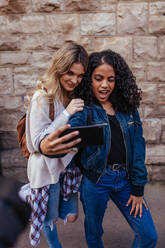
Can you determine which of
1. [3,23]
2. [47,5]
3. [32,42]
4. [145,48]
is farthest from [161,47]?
[3,23]

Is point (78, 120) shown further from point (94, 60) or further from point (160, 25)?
point (160, 25)

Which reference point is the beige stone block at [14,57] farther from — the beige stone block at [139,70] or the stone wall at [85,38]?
the beige stone block at [139,70]

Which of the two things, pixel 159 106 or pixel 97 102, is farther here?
pixel 159 106

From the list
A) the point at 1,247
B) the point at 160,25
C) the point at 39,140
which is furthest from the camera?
the point at 160,25

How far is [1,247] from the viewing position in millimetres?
706

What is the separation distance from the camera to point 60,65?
1.82 meters

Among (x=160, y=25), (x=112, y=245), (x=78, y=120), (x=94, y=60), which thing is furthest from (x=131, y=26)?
(x=112, y=245)

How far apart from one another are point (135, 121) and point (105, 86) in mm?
363

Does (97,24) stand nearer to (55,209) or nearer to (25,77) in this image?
(25,77)

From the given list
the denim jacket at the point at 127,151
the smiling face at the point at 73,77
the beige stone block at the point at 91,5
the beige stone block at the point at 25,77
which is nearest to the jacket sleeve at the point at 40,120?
the denim jacket at the point at 127,151

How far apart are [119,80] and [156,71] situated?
5.20ft

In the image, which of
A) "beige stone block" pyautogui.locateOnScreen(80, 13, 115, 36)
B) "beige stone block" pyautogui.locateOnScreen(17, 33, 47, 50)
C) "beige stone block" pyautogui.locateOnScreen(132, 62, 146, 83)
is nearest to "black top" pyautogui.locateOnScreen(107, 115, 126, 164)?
"beige stone block" pyautogui.locateOnScreen(132, 62, 146, 83)

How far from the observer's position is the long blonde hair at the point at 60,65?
5.92ft

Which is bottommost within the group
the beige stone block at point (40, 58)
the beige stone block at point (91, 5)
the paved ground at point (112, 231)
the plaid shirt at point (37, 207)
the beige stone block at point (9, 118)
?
the paved ground at point (112, 231)
